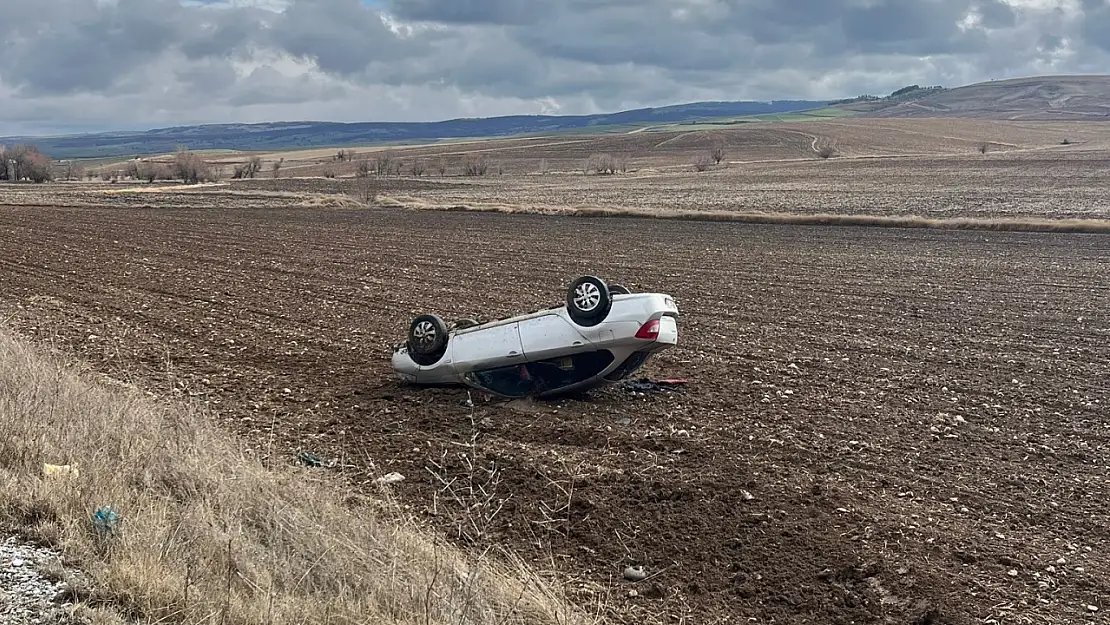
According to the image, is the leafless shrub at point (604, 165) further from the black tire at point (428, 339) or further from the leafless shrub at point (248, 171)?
the black tire at point (428, 339)

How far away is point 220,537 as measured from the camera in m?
4.74

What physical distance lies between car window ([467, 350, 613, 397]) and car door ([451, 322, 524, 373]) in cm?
11

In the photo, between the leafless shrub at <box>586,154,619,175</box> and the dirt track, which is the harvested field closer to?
the leafless shrub at <box>586,154,619,175</box>

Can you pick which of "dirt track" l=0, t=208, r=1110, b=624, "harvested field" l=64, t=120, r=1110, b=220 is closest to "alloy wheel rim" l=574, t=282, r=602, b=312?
"dirt track" l=0, t=208, r=1110, b=624

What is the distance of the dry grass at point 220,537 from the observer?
13.5 ft

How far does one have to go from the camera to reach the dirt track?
18.6 feet

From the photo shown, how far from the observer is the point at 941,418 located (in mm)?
8586

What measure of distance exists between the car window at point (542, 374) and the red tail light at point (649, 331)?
0.43m

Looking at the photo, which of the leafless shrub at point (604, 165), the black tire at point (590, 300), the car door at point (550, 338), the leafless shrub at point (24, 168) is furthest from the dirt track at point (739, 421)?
the leafless shrub at point (24, 168)

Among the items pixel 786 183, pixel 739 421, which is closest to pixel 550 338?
pixel 739 421

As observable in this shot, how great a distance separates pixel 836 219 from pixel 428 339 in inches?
1005

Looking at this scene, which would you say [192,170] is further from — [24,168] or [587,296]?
[587,296]

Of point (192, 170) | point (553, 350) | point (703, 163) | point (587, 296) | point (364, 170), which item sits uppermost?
point (192, 170)

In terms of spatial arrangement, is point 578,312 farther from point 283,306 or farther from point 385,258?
point 385,258
